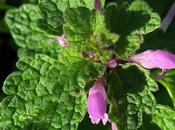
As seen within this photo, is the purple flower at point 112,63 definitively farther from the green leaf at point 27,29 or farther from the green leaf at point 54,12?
the green leaf at point 27,29

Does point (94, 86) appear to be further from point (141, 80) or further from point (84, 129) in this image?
point (84, 129)

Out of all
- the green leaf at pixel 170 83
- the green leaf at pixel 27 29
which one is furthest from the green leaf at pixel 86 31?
the green leaf at pixel 27 29

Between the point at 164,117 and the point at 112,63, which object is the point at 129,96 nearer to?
the point at 112,63

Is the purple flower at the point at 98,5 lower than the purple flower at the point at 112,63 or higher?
higher

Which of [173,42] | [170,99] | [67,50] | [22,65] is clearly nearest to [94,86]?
[67,50]

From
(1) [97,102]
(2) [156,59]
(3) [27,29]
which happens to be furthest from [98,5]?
(3) [27,29]

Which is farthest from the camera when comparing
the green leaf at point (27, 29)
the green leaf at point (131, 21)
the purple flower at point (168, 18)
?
the green leaf at point (27, 29)

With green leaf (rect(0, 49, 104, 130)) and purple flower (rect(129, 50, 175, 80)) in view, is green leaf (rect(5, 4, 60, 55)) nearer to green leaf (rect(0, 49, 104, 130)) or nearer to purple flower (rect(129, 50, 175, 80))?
green leaf (rect(0, 49, 104, 130))
